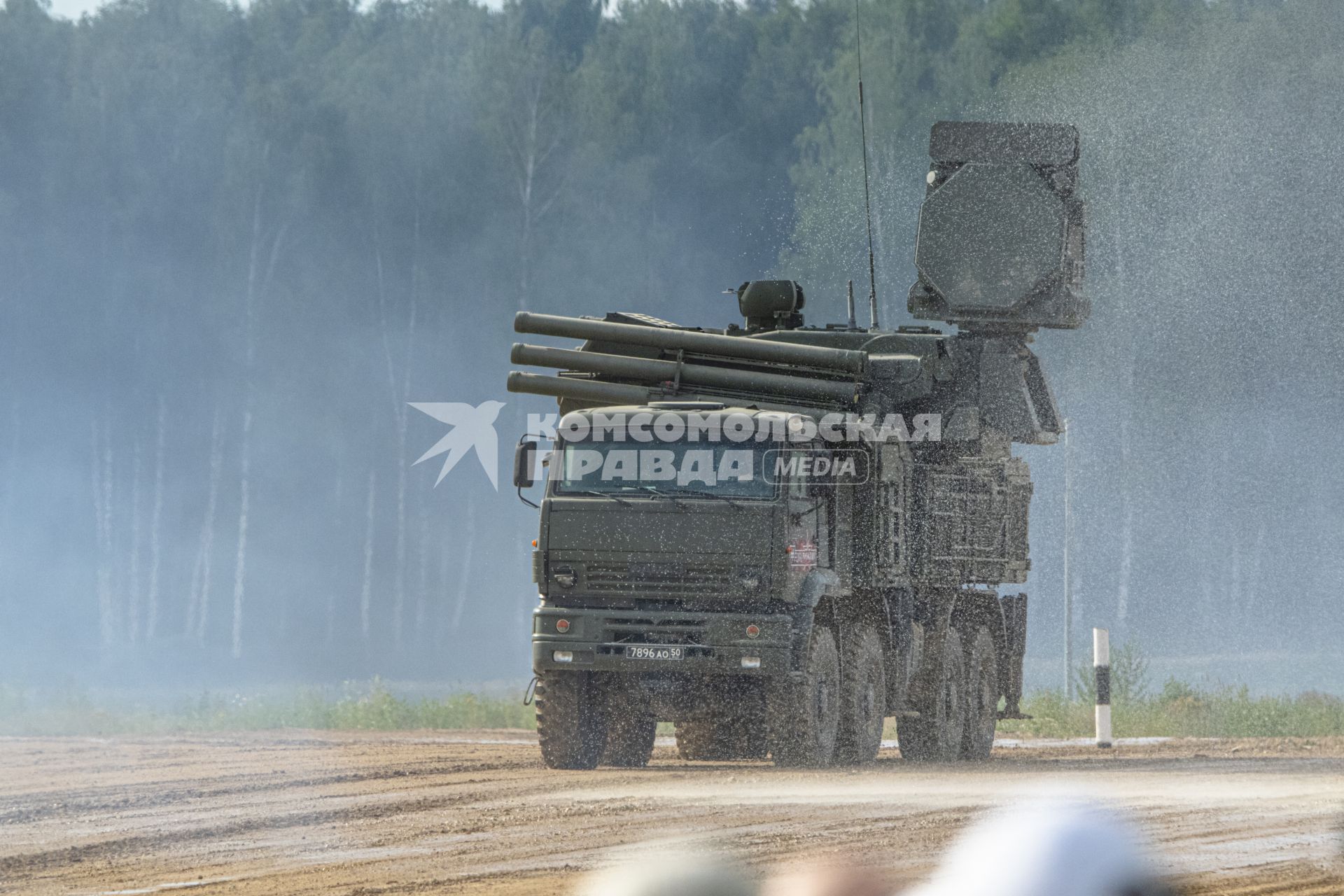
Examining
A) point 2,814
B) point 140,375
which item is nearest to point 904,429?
point 2,814

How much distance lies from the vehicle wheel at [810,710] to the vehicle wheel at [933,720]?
90.6 inches

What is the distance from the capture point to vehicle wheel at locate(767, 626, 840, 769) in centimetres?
1526

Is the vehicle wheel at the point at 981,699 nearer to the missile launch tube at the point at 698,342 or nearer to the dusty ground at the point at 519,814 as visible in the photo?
the dusty ground at the point at 519,814

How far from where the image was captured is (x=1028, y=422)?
732 inches

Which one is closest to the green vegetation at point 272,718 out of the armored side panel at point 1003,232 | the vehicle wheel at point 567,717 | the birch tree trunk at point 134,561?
the vehicle wheel at point 567,717

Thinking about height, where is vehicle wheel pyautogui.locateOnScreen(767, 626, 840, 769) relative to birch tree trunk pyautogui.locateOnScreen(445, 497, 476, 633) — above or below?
below

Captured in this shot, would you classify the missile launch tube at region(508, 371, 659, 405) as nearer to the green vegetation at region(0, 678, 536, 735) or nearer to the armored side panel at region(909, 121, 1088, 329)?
the armored side panel at region(909, 121, 1088, 329)

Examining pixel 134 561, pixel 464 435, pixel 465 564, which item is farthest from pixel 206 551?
pixel 464 435

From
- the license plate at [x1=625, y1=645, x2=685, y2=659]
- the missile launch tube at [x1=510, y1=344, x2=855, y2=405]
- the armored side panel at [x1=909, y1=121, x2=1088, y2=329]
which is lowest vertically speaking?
the license plate at [x1=625, y1=645, x2=685, y2=659]

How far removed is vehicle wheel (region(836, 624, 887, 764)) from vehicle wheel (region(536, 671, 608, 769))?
1.95 m

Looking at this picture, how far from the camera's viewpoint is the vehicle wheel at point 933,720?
1811 centimetres

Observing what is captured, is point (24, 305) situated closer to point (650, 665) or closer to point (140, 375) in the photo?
point (140, 375)

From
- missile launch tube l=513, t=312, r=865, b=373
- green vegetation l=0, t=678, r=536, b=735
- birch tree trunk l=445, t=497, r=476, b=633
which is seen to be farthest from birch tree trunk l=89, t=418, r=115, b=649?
missile launch tube l=513, t=312, r=865, b=373

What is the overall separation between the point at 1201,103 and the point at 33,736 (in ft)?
132
